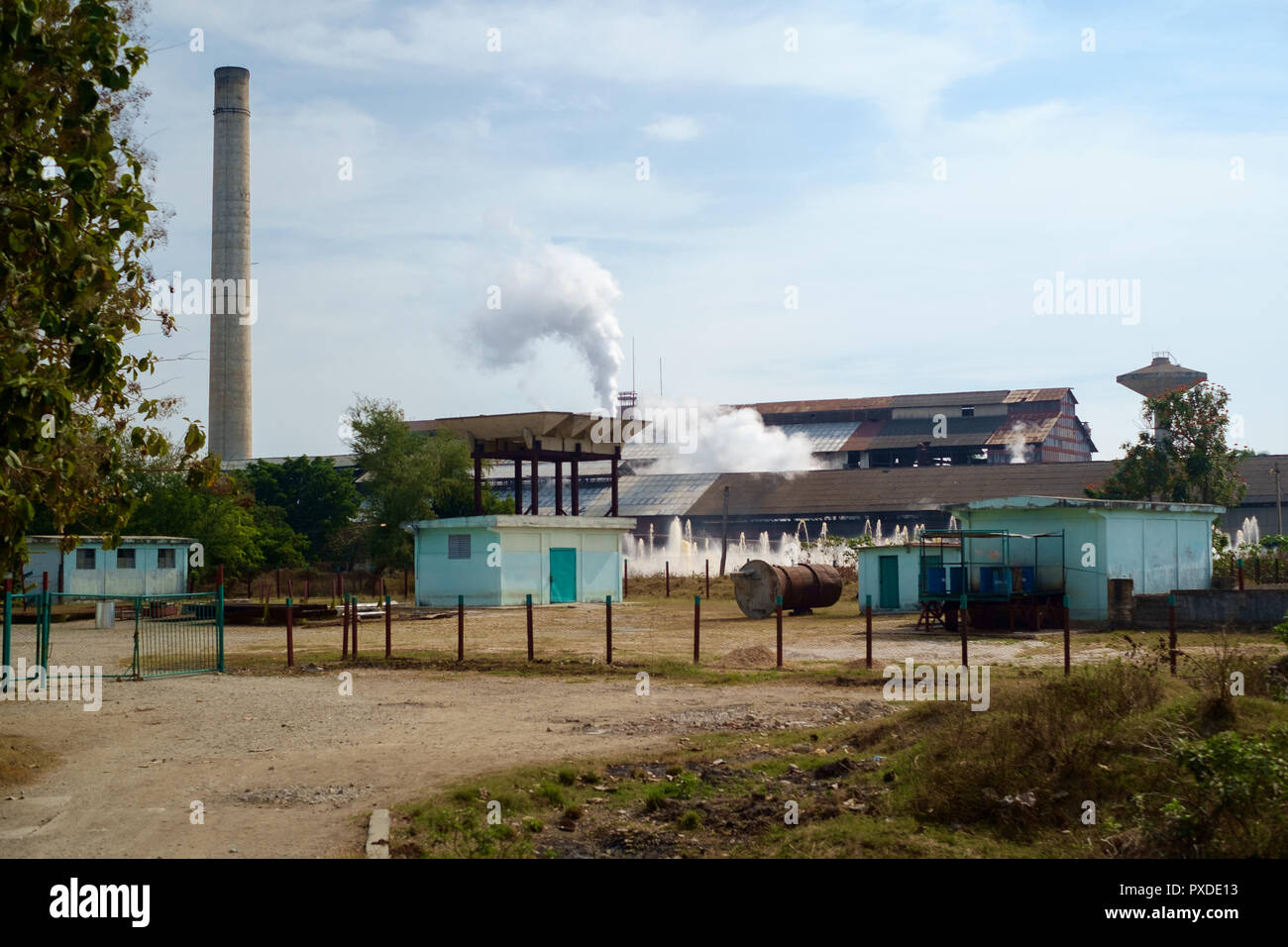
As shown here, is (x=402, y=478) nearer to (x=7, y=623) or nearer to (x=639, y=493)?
(x=639, y=493)

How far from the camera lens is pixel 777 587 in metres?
35.2

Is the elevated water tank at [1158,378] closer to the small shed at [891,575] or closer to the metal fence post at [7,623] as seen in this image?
the small shed at [891,575]

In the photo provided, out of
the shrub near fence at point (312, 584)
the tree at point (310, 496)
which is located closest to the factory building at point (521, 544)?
the shrub near fence at point (312, 584)

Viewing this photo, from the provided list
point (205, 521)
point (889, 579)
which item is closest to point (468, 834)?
point (889, 579)

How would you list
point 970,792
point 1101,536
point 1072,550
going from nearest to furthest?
point 970,792, point 1101,536, point 1072,550

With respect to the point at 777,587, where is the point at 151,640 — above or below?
below

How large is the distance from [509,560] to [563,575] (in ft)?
9.56

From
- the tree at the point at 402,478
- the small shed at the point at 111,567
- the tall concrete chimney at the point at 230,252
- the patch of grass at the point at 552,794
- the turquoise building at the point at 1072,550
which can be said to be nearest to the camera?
the patch of grass at the point at 552,794

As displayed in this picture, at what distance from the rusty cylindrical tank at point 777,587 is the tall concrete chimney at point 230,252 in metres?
46.1

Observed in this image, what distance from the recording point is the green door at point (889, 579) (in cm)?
3694

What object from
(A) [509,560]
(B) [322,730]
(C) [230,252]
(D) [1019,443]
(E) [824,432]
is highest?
(C) [230,252]

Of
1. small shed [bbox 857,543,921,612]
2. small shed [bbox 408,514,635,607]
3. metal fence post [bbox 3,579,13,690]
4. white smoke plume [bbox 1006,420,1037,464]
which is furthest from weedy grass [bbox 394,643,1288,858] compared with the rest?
white smoke plume [bbox 1006,420,1037,464]
